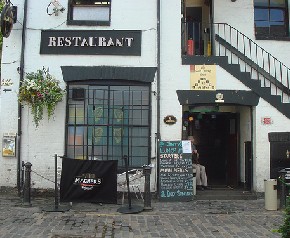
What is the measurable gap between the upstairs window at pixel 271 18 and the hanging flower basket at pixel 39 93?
694 centimetres

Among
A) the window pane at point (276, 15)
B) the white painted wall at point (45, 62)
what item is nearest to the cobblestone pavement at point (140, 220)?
the white painted wall at point (45, 62)

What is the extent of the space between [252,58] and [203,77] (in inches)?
A: 97.8

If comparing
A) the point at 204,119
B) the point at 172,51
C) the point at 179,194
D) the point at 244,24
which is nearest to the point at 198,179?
the point at 179,194

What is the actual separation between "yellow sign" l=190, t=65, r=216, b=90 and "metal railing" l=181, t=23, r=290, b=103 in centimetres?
101

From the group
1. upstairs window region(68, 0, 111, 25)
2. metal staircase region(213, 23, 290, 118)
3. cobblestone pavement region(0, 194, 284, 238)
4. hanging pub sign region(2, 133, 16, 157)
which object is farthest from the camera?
upstairs window region(68, 0, 111, 25)

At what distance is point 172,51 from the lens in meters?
10.4

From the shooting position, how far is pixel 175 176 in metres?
9.71

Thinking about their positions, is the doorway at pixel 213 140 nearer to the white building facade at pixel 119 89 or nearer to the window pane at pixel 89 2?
the white building facade at pixel 119 89

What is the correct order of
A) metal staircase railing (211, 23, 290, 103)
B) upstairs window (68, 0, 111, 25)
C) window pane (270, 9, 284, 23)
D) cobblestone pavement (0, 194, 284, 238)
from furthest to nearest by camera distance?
1. window pane (270, 9, 284, 23)
2. metal staircase railing (211, 23, 290, 103)
3. upstairs window (68, 0, 111, 25)
4. cobblestone pavement (0, 194, 284, 238)

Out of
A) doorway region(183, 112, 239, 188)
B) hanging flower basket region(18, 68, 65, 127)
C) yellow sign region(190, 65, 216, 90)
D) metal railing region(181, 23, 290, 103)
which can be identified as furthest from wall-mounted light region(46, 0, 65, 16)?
doorway region(183, 112, 239, 188)

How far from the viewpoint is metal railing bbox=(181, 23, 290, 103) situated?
11.1 m

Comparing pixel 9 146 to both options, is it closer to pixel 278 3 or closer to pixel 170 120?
pixel 170 120

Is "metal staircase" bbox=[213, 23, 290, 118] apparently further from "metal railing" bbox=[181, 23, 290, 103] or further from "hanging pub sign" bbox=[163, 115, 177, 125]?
"hanging pub sign" bbox=[163, 115, 177, 125]

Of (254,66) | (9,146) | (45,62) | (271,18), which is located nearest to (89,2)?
(45,62)
